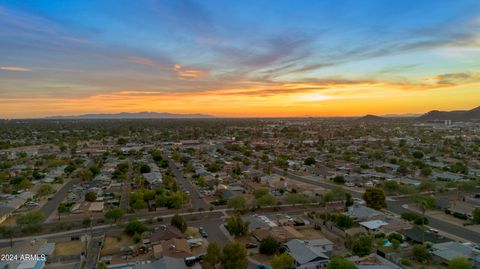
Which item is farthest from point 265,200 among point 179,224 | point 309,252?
point 309,252

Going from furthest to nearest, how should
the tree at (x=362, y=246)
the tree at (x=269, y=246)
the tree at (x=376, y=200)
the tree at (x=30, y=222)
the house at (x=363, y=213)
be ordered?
the tree at (x=376, y=200) → the house at (x=363, y=213) → the tree at (x=30, y=222) → the tree at (x=269, y=246) → the tree at (x=362, y=246)

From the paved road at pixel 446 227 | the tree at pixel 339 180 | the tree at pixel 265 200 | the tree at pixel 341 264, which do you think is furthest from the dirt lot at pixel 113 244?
the tree at pixel 339 180

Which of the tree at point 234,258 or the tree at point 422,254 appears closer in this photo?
the tree at point 234,258

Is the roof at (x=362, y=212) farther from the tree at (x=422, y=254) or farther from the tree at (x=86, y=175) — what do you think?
the tree at (x=86, y=175)

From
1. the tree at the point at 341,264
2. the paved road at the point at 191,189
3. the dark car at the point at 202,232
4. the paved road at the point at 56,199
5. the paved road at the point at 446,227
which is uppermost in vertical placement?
the tree at the point at 341,264

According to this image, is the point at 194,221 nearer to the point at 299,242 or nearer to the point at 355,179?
the point at 299,242

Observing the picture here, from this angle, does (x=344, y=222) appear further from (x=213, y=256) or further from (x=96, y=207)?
(x=96, y=207)

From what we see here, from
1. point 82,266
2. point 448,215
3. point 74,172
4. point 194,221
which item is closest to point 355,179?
point 448,215
